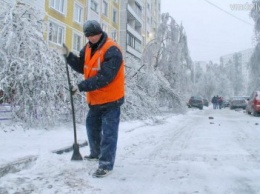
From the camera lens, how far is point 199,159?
18.2ft

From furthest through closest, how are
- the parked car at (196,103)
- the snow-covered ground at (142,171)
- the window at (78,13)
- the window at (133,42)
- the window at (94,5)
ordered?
the window at (133,42) < the parked car at (196,103) < the window at (94,5) < the window at (78,13) < the snow-covered ground at (142,171)

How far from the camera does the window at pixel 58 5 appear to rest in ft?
80.7

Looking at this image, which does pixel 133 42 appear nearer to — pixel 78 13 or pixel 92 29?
pixel 78 13

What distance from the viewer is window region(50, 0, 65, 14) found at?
24612 millimetres

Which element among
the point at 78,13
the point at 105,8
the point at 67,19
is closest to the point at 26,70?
the point at 67,19

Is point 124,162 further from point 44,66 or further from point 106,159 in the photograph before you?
point 44,66

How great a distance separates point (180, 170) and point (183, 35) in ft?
83.4

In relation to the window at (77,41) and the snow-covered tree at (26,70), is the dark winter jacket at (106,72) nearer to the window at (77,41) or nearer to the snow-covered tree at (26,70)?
the snow-covered tree at (26,70)

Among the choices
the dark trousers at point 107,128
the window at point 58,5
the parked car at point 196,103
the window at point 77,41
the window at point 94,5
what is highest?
the window at point 94,5

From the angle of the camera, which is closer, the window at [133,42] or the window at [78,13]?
the window at [78,13]

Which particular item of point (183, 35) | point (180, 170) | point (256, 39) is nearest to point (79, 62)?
point (180, 170)

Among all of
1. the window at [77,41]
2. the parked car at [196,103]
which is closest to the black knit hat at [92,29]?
the window at [77,41]

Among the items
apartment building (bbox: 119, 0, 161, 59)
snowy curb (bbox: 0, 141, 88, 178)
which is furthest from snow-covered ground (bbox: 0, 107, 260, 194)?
apartment building (bbox: 119, 0, 161, 59)

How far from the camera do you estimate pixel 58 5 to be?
2559 centimetres
